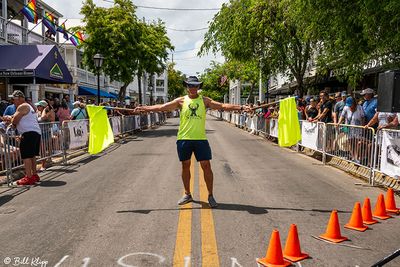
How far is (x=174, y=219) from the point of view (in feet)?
18.4

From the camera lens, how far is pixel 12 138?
29.0ft

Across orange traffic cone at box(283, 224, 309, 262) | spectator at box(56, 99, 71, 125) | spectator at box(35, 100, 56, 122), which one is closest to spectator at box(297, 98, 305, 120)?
spectator at box(56, 99, 71, 125)

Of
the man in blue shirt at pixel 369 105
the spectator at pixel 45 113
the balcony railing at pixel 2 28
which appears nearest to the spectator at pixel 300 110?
the man in blue shirt at pixel 369 105

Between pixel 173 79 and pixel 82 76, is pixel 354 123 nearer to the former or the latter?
pixel 82 76

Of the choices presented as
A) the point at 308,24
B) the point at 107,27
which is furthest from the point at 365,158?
the point at 107,27

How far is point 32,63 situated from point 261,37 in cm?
1105

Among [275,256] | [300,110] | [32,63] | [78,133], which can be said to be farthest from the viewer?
[32,63]

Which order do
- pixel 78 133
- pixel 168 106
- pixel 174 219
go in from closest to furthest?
pixel 174 219, pixel 168 106, pixel 78 133

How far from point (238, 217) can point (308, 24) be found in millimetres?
9150

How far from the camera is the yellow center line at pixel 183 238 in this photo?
164 inches

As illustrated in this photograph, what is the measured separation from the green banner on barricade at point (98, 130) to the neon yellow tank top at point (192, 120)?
2.22m

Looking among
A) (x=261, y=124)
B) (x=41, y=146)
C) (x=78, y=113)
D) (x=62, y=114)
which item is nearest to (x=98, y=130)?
(x=41, y=146)

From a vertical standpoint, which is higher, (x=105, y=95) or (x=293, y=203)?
(x=105, y=95)

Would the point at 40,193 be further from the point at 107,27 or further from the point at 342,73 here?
the point at 107,27
